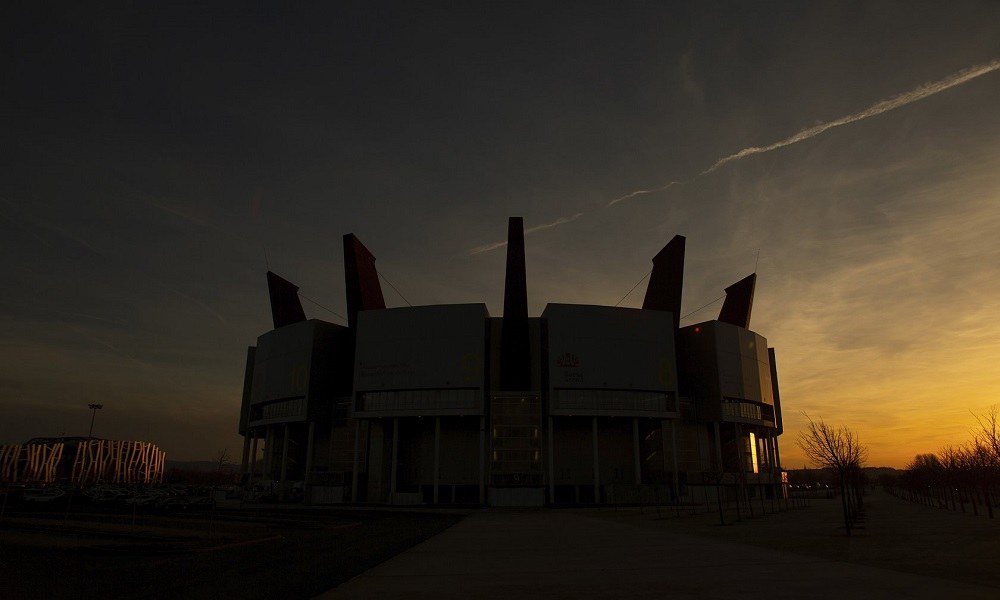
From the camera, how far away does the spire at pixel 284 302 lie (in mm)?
86500

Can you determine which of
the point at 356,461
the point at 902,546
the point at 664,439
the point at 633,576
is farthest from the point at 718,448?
the point at 633,576

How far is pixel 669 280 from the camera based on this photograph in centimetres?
7988

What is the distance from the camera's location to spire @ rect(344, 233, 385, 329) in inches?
3110

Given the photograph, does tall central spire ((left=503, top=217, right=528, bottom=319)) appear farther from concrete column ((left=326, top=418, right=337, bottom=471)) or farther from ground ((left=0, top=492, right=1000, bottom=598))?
ground ((left=0, top=492, right=1000, bottom=598))

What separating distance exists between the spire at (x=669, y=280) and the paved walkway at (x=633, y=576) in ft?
198

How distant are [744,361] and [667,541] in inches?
2394

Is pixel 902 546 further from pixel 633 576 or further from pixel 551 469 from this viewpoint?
pixel 551 469

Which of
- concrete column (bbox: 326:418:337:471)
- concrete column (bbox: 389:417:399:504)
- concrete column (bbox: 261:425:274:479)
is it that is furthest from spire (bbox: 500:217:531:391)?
concrete column (bbox: 261:425:274:479)

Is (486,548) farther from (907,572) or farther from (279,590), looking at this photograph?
(907,572)

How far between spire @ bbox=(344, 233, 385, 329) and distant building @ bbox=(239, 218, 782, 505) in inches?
10.3

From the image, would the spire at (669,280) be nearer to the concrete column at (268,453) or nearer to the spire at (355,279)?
the spire at (355,279)

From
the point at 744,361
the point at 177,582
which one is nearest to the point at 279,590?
the point at 177,582

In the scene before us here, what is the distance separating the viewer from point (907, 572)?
41.8 ft

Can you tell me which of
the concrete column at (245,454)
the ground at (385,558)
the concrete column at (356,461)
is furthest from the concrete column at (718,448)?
the concrete column at (245,454)
